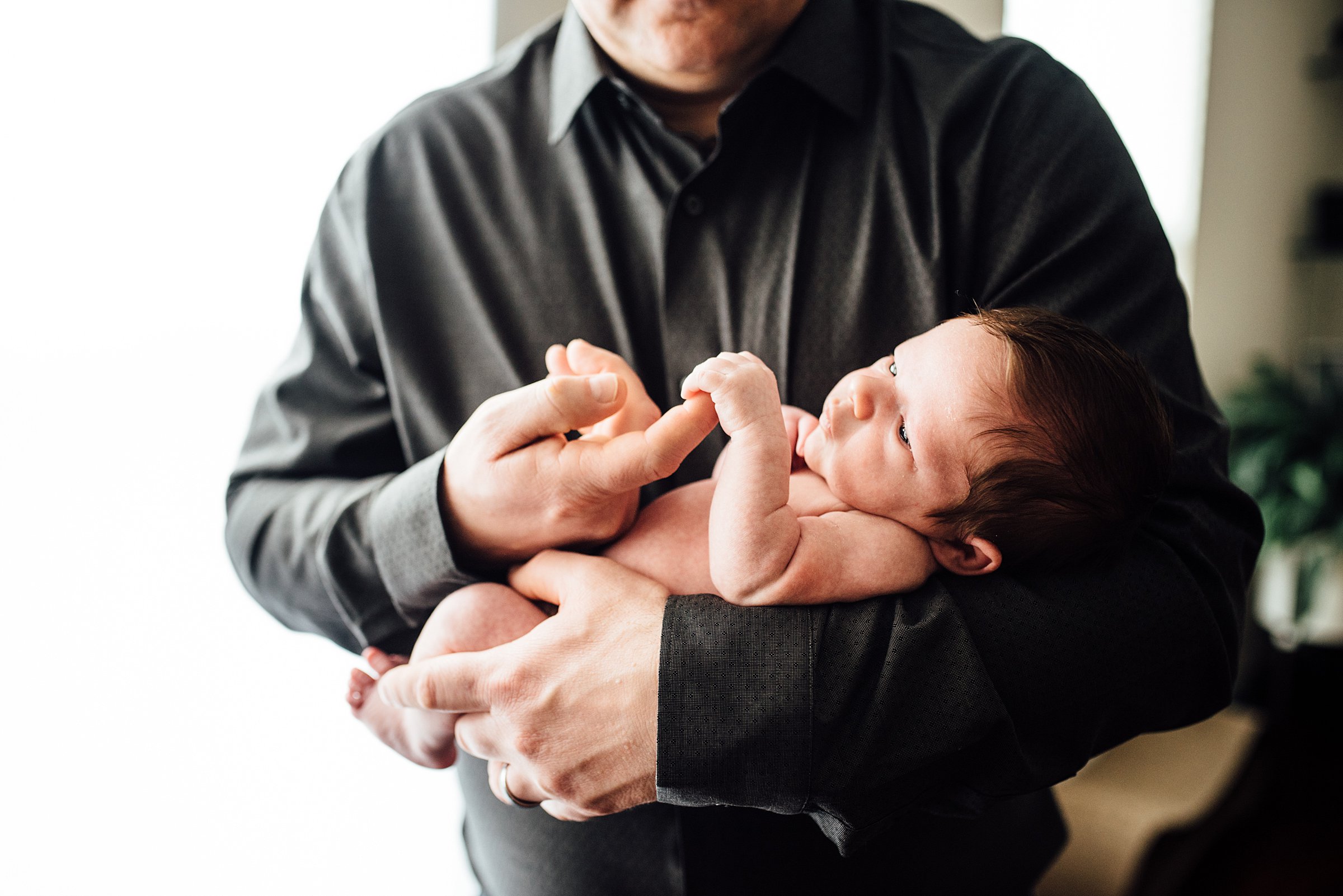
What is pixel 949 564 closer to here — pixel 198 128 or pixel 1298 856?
pixel 198 128

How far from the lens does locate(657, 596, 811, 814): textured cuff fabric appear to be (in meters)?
0.85

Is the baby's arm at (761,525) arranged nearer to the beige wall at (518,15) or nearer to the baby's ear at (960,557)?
the baby's ear at (960,557)

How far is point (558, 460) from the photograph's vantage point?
0.92 meters

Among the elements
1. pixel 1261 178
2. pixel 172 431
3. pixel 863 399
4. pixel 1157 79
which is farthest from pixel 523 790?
pixel 1261 178

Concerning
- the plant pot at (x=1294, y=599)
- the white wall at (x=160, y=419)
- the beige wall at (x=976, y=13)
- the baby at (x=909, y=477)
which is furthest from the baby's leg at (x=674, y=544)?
the plant pot at (x=1294, y=599)

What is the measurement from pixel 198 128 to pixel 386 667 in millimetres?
949

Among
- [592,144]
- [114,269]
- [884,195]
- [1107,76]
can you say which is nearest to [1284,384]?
[1107,76]

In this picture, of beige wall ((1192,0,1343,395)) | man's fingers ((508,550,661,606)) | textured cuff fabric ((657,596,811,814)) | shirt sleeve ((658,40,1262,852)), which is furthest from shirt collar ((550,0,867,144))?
beige wall ((1192,0,1343,395))

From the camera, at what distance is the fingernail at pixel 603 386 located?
890 mm

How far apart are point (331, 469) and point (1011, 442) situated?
0.94m

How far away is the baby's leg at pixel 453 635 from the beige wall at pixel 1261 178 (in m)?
3.73

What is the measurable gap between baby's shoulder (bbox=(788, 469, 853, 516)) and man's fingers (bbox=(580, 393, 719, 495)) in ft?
0.57

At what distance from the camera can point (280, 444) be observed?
4.10 ft

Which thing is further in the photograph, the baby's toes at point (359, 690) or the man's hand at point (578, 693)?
the baby's toes at point (359, 690)
